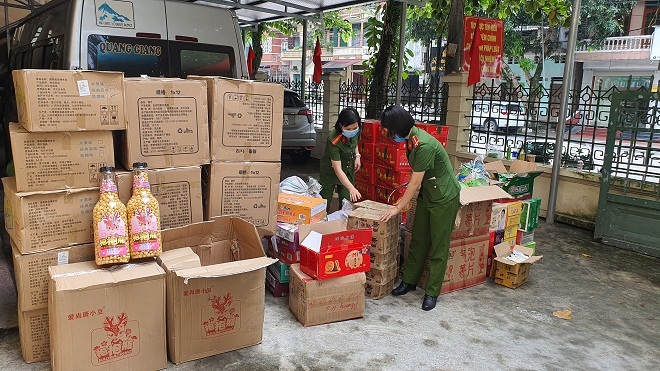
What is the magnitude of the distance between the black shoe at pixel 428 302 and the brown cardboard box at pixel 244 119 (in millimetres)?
1586

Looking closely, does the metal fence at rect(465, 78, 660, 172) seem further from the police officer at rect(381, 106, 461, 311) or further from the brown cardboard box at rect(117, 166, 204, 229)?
the brown cardboard box at rect(117, 166, 204, 229)

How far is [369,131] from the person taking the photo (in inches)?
208

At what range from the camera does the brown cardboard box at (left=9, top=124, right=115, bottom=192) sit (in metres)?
2.67

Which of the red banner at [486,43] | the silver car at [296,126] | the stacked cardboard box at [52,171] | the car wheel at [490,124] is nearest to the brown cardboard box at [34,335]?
the stacked cardboard box at [52,171]

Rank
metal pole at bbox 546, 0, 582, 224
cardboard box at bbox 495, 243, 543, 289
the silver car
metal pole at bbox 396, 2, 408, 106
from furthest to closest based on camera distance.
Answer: the silver car, metal pole at bbox 396, 2, 408, 106, metal pole at bbox 546, 0, 582, 224, cardboard box at bbox 495, 243, 543, 289

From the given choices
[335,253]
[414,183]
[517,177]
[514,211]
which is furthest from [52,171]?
[517,177]

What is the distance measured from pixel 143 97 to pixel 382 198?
2834mm

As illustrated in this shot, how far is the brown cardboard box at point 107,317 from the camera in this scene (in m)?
2.56

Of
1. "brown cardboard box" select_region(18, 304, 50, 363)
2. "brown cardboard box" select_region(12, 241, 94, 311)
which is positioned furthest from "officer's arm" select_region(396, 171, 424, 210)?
"brown cardboard box" select_region(18, 304, 50, 363)

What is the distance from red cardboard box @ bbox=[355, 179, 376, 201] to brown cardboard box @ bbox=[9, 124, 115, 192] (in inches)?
117

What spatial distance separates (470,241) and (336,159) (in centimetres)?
136

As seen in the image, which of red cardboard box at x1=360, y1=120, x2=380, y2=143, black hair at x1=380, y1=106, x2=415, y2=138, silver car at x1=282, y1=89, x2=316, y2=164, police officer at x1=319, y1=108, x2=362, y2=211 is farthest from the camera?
silver car at x1=282, y1=89, x2=316, y2=164

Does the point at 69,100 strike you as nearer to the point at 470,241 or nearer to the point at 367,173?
the point at 470,241

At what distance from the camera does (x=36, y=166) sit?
270 cm
